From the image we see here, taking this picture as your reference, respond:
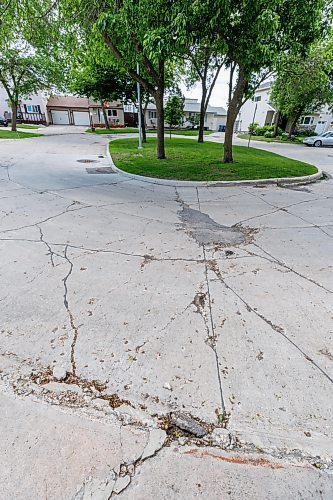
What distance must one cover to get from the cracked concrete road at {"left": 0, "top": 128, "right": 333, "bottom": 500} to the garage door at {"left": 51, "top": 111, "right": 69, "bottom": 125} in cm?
5216

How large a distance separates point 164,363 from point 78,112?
55312mm

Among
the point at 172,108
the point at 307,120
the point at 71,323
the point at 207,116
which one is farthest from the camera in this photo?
the point at 207,116

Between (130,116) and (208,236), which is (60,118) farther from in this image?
(208,236)

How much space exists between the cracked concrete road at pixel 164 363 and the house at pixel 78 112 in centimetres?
4656

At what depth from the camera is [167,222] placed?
5.33 m

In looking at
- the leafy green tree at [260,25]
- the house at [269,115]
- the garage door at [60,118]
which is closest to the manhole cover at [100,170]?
the leafy green tree at [260,25]

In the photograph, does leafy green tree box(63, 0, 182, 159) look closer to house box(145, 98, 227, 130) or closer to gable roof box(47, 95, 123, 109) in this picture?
gable roof box(47, 95, 123, 109)

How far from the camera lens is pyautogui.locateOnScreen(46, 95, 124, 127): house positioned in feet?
148

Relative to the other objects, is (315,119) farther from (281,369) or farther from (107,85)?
(281,369)

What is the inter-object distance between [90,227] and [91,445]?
12.5 ft

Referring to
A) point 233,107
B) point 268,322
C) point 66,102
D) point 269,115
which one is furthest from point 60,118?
point 268,322

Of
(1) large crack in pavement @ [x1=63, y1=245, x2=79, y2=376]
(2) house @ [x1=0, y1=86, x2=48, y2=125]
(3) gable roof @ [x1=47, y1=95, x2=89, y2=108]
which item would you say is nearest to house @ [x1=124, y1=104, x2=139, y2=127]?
(3) gable roof @ [x1=47, y1=95, x2=89, y2=108]

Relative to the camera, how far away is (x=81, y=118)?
48.8m

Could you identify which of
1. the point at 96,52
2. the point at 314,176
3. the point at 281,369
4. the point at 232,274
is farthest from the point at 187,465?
the point at 96,52
